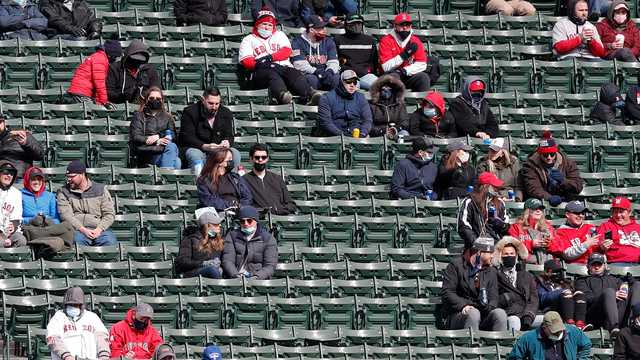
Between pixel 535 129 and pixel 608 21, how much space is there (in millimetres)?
2500

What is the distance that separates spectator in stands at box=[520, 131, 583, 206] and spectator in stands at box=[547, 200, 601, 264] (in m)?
0.75

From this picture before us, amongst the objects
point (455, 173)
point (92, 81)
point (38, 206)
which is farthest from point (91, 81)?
point (455, 173)

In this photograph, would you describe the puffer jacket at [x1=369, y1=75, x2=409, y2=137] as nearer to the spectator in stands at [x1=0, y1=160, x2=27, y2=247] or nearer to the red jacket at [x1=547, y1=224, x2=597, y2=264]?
the red jacket at [x1=547, y1=224, x2=597, y2=264]

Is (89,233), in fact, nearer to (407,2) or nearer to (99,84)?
(99,84)

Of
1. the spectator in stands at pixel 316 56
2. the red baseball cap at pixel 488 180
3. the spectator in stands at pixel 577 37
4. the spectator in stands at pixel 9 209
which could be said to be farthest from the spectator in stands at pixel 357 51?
the spectator in stands at pixel 9 209

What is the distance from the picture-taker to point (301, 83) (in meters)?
26.7

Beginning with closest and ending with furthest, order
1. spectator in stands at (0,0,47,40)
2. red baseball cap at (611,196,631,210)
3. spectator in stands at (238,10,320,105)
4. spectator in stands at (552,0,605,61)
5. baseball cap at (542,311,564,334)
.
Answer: baseball cap at (542,311,564,334) < red baseball cap at (611,196,631,210) < spectator in stands at (238,10,320,105) < spectator in stands at (0,0,47,40) < spectator in stands at (552,0,605,61)

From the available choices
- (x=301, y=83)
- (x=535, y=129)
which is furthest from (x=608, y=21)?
(x=301, y=83)

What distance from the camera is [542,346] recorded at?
2211 centimetres

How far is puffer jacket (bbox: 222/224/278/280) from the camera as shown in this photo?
2336 cm

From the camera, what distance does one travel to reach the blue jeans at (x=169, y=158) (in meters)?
25.1

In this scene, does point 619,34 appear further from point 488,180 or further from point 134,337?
point 134,337

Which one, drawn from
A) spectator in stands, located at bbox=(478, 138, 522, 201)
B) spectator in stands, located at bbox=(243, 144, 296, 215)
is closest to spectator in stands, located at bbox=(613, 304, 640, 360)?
spectator in stands, located at bbox=(478, 138, 522, 201)

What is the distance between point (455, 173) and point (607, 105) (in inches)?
112
